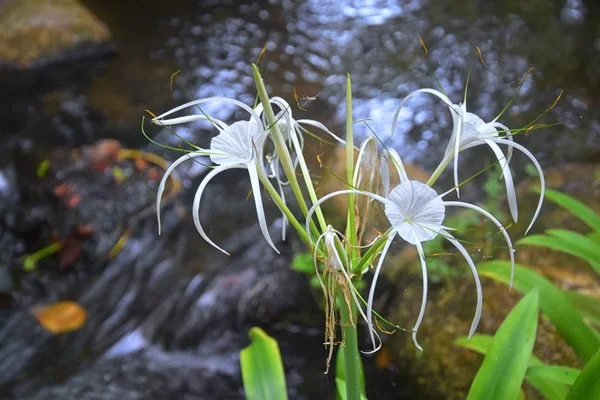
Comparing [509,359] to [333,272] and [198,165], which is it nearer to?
[333,272]

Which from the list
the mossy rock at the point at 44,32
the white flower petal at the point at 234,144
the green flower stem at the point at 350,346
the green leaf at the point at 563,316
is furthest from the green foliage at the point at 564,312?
the mossy rock at the point at 44,32

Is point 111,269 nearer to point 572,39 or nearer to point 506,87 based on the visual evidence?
point 506,87

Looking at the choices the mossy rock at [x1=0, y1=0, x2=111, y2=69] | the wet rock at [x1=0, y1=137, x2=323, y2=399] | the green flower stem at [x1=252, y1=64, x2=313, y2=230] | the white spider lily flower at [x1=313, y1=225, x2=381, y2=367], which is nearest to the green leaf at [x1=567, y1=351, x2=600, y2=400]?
the white spider lily flower at [x1=313, y1=225, x2=381, y2=367]

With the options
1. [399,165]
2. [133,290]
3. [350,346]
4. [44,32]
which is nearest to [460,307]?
[350,346]

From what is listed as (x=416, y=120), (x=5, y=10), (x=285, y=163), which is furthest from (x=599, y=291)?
(x=5, y=10)

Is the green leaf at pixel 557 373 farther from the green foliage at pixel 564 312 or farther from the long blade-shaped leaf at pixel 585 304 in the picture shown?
the long blade-shaped leaf at pixel 585 304

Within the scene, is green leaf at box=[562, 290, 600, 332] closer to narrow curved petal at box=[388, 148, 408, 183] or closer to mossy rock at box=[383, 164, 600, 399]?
mossy rock at box=[383, 164, 600, 399]
